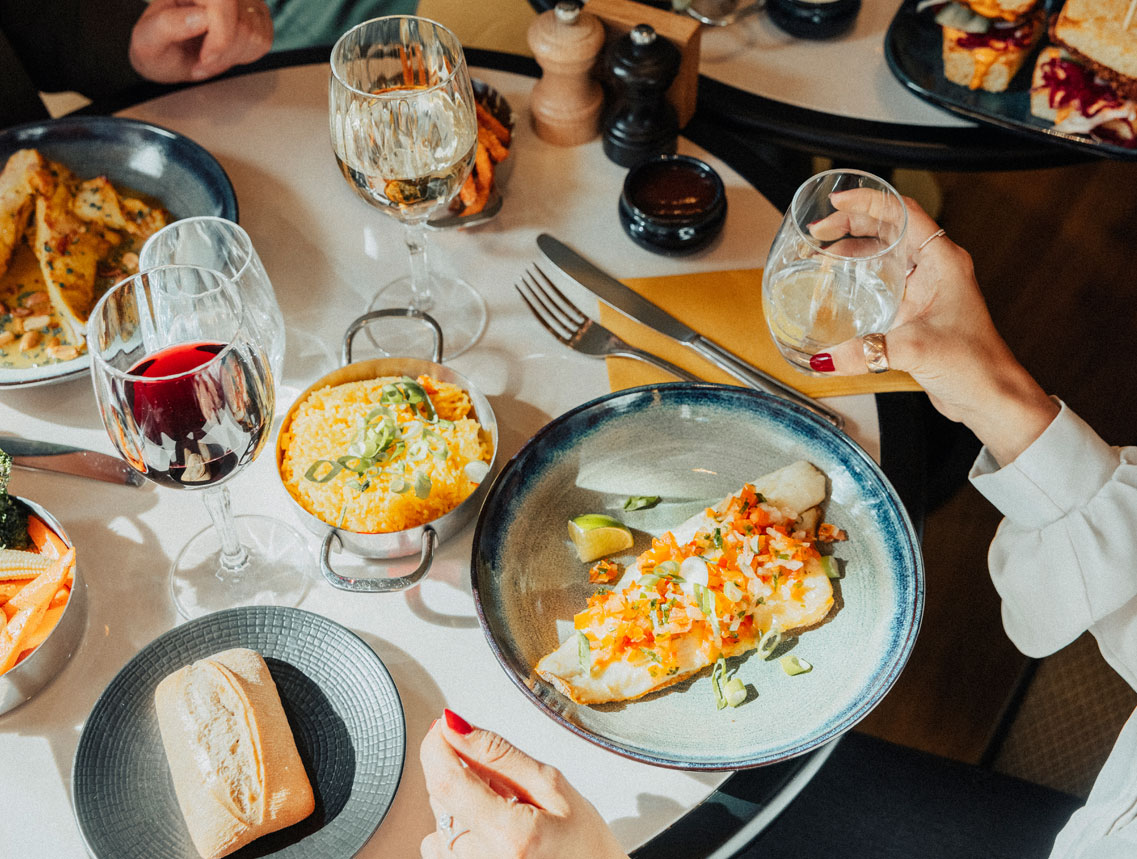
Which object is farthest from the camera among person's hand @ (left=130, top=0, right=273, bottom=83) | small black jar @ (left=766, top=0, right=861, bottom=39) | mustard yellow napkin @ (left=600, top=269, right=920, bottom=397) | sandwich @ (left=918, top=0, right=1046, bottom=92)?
small black jar @ (left=766, top=0, right=861, bottom=39)

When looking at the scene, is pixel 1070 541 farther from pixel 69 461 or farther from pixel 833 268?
pixel 69 461

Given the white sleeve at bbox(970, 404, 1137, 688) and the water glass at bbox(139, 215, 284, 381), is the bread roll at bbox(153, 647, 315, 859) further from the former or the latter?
the white sleeve at bbox(970, 404, 1137, 688)

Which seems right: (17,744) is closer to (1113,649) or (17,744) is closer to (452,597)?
(452,597)

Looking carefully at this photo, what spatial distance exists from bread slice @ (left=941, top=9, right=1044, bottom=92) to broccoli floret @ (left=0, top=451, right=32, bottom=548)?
157cm

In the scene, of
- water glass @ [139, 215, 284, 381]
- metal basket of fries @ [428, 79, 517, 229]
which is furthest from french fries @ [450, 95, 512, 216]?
water glass @ [139, 215, 284, 381]

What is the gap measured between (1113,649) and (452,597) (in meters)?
0.81

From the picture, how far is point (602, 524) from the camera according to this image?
110 cm

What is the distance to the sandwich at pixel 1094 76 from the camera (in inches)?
61.7

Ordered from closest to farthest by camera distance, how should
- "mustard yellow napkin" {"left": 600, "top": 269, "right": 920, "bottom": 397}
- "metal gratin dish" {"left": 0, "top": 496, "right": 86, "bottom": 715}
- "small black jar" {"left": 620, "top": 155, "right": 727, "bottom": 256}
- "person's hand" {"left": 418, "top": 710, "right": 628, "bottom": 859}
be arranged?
"person's hand" {"left": 418, "top": 710, "right": 628, "bottom": 859}
"metal gratin dish" {"left": 0, "top": 496, "right": 86, "bottom": 715}
"mustard yellow napkin" {"left": 600, "top": 269, "right": 920, "bottom": 397}
"small black jar" {"left": 620, "top": 155, "right": 727, "bottom": 256}

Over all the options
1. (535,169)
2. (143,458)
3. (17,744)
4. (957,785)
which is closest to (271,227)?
(535,169)

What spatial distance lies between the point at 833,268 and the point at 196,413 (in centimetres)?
67

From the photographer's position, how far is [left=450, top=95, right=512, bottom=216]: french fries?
140 centimetres

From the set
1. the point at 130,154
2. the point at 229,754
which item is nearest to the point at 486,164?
the point at 130,154

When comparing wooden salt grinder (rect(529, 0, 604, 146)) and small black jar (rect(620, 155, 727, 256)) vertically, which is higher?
wooden salt grinder (rect(529, 0, 604, 146))
